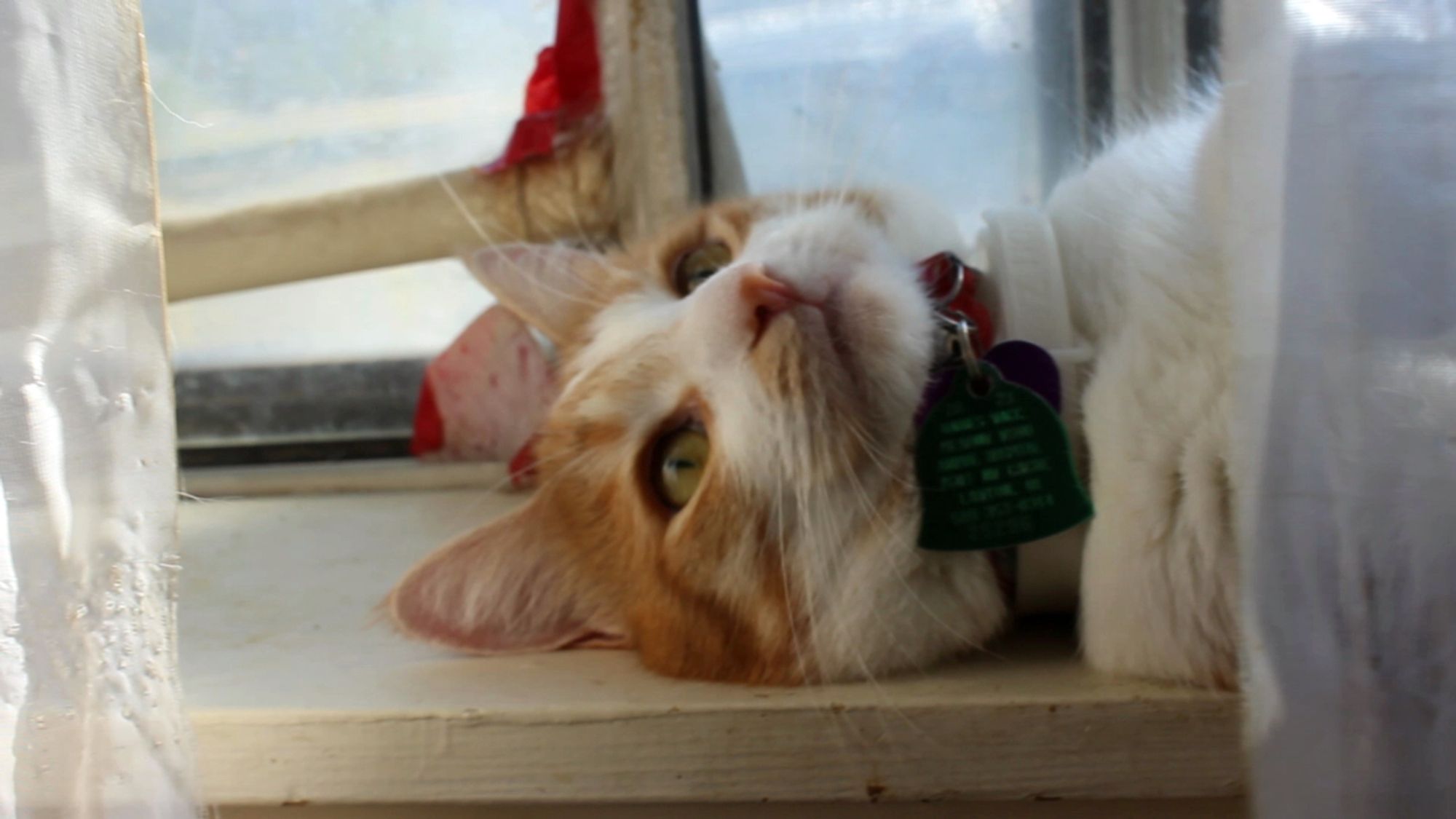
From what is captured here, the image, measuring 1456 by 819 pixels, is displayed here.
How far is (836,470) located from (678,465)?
202 mm

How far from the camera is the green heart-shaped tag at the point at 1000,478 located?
868 millimetres

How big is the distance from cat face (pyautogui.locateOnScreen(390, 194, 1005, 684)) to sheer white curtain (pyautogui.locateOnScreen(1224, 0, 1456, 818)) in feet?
1.23

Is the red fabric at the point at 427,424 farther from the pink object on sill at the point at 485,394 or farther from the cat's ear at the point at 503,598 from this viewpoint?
the cat's ear at the point at 503,598

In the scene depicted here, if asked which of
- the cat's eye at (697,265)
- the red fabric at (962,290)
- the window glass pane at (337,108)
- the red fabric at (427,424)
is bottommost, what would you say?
the red fabric at (427,424)

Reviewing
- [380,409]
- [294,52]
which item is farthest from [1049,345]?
[380,409]

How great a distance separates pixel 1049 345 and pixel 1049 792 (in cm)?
37

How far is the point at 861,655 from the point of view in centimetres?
90

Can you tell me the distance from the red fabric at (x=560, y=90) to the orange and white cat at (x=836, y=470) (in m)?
0.56

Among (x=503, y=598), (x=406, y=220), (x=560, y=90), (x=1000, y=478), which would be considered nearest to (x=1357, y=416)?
(x=1000, y=478)

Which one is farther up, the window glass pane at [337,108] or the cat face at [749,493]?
the window glass pane at [337,108]

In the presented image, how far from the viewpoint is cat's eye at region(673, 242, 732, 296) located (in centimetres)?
123

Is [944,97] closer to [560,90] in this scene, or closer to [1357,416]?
[560,90]

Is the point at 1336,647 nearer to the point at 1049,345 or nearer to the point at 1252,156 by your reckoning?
the point at 1252,156

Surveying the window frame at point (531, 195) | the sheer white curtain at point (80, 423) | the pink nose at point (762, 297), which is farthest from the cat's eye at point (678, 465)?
the window frame at point (531, 195)
